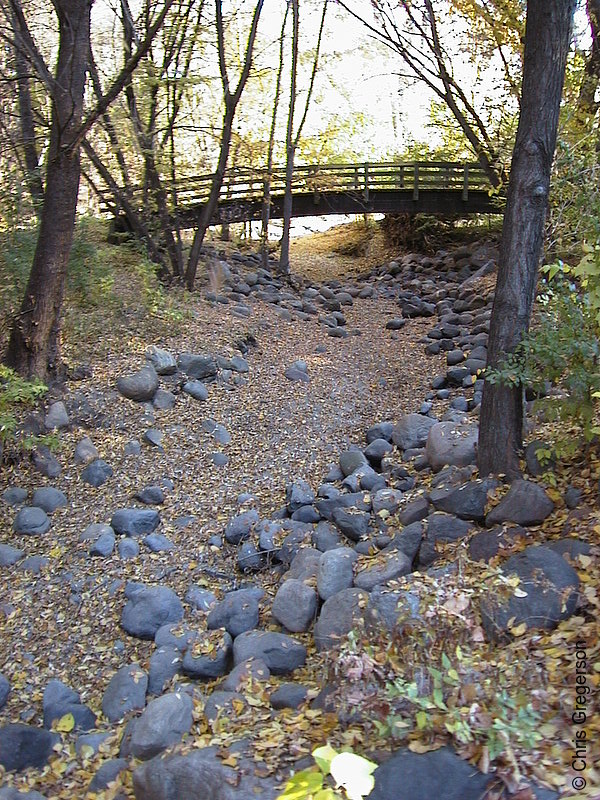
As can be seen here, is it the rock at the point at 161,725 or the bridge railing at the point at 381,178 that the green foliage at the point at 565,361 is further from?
the bridge railing at the point at 381,178

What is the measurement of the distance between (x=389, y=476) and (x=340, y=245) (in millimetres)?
11677

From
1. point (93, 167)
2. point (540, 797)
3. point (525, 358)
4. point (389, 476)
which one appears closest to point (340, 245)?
point (93, 167)

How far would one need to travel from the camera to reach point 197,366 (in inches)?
278

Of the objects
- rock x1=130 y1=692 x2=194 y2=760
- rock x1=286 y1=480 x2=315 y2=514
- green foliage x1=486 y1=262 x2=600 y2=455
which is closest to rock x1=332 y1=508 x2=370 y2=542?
rock x1=286 y1=480 x2=315 y2=514

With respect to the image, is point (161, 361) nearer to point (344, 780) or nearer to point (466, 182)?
point (344, 780)

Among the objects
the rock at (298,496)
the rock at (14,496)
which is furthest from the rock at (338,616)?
the rock at (14,496)

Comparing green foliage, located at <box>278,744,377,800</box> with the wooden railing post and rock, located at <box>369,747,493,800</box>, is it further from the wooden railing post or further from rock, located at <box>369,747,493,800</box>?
the wooden railing post

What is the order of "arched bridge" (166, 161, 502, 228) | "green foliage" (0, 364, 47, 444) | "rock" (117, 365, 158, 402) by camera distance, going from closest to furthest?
"green foliage" (0, 364, 47, 444) → "rock" (117, 365, 158, 402) → "arched bridge" (166, 161, 502, 228)

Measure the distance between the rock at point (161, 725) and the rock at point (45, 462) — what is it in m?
2.47

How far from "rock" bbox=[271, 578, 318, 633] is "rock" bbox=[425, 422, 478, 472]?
158cm

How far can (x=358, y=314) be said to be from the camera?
1114 centimetres

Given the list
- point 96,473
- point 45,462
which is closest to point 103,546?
point 96,473

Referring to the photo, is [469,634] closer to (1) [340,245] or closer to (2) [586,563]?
(2) [586,563]

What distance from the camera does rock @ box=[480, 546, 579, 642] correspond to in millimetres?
3123
